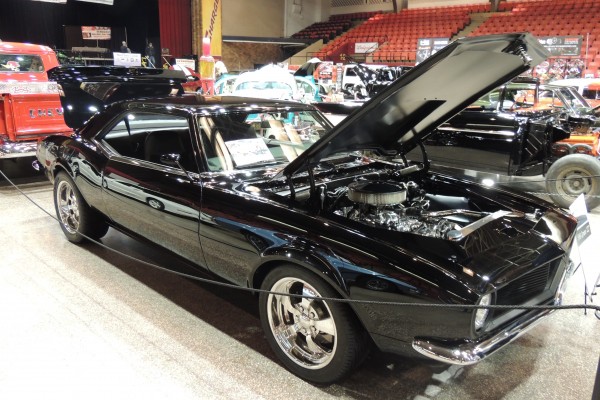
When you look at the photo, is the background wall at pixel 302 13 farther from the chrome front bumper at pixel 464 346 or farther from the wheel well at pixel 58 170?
the chrome front bumper at pixel 464 346

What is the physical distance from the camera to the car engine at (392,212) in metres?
2.56

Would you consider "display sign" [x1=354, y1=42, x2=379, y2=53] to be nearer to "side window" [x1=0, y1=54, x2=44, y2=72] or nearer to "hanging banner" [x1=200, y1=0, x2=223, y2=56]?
"hanging banner" [x1=200, y1=0, x2=223, y2=56]

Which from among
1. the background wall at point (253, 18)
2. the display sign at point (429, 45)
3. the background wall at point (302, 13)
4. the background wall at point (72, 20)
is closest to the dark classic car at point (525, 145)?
the display sign at point (429, 45)

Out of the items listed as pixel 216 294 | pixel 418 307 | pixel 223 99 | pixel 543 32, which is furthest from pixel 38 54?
pixel 543 32

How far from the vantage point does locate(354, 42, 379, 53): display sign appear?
869 inches

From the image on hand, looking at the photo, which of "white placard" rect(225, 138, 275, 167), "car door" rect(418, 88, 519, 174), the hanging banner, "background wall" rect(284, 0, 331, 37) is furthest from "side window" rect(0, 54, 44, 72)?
"background wall" rect(284, 0, 331, 37)

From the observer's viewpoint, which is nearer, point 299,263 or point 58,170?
point 299,263

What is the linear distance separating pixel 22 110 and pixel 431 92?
5.66m

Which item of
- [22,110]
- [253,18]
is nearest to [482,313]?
[22,110]

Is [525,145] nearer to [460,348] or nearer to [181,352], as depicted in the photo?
[460,348]

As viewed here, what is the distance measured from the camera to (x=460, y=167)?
625 centimetres

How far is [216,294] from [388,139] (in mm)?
1619

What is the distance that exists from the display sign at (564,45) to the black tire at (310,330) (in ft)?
51.0

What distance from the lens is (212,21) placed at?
2144cm
